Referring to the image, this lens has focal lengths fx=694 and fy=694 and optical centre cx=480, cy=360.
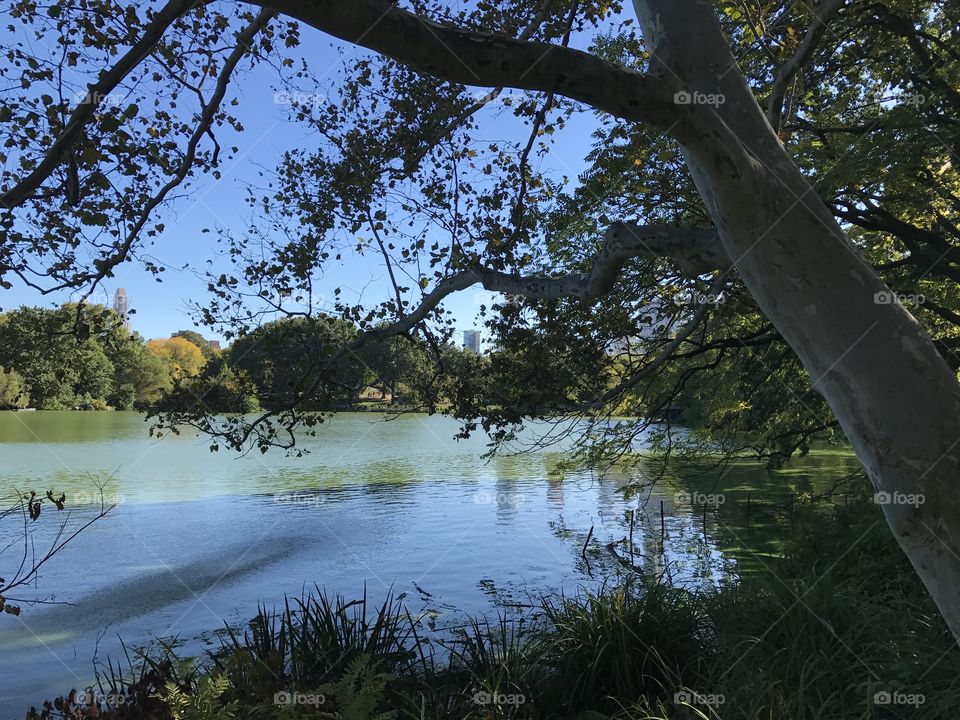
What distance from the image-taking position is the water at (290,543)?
32.0 feet

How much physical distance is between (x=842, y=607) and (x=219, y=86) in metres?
6.17

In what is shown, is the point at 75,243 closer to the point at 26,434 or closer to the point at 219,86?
the point at 219,86

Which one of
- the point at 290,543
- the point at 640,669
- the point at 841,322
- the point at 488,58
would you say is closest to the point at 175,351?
the point at 290,543

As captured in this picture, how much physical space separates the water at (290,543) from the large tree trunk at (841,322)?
736cm

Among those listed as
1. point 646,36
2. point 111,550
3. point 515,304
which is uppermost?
point 646,36

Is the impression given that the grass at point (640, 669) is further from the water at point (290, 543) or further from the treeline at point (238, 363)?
the water at point (290, 543)

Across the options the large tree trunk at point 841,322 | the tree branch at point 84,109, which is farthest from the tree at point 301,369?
the large tree trunk at point 841,322

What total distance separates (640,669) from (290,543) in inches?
418

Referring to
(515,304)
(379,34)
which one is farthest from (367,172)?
(379,34)

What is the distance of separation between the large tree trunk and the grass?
174 centimetres

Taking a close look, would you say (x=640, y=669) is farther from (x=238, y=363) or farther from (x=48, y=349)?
(x=48, y=349)

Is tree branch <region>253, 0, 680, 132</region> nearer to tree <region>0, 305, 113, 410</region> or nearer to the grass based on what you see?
the grass

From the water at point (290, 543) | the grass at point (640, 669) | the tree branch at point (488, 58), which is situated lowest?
the water at point (290, 543)

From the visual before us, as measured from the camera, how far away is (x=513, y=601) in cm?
995
